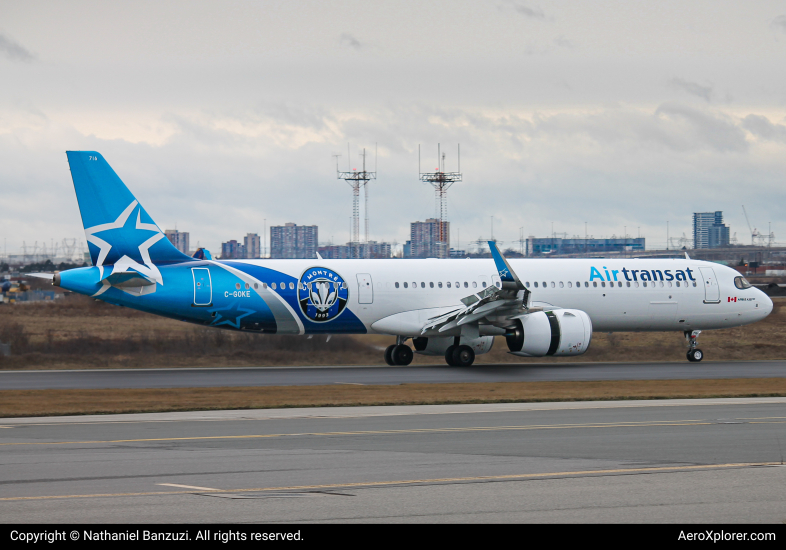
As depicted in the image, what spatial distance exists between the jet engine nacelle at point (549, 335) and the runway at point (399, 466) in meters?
12.2

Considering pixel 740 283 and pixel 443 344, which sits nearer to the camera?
pixel 443 344

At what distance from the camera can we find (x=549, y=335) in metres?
34.4

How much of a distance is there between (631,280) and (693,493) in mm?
28576

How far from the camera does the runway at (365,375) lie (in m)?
29.5

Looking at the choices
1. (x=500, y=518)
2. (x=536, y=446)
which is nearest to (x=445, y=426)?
(x=536, y=446)

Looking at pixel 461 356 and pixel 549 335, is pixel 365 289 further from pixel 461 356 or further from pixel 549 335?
pixel 549 335

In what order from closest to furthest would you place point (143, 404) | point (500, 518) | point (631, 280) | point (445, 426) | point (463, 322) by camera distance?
point (500, 518) < point (445, 426) < point (143, 404) < point (463, 322) < point (631, 280)

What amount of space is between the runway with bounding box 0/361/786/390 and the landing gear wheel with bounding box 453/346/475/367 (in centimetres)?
39

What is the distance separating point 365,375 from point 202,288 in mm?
6581

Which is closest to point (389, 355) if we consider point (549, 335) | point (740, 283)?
point (549, 335)

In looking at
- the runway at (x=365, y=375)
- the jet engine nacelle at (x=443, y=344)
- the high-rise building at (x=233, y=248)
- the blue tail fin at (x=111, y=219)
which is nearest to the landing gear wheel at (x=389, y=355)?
the jet engine nacelle at (x=443, y=344)

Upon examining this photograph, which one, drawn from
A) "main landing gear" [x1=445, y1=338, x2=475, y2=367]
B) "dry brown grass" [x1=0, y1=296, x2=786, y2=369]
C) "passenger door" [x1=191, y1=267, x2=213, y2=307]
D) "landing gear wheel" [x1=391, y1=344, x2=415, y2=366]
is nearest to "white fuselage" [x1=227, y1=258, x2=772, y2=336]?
"landing gear wheel" [x1=391, y1=344, x2=415, y2=366]

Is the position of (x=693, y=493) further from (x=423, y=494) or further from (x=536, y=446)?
(x=536, y=446)
